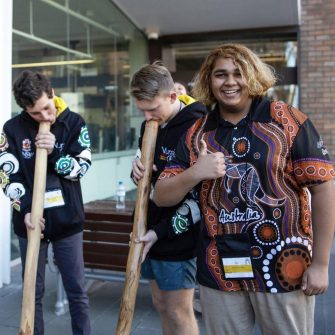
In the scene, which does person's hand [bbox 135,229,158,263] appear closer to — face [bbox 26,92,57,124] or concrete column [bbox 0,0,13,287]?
face [bbox 26,92,57,124]

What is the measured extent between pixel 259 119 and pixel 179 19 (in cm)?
702

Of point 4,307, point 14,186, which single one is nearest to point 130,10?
point 4,307

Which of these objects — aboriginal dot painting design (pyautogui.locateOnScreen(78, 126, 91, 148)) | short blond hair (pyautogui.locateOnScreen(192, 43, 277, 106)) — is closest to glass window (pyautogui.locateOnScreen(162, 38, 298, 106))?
aboriginal dot painting design (pyautogui.locateOnScreen(78, 126, 91, 148))

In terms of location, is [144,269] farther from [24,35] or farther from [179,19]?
[179,19]

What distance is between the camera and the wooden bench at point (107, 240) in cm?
398

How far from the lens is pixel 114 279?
4.11m

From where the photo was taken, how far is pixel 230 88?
74.0 inches

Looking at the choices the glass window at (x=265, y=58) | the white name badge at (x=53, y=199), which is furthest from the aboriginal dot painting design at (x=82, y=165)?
the glass window at (x=265, y=58)

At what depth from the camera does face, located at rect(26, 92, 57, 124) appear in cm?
259

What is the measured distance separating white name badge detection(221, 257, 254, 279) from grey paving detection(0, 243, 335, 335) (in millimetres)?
1884

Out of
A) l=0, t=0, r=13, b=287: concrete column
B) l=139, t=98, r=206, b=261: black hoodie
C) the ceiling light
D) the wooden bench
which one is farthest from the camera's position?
the ceiling light

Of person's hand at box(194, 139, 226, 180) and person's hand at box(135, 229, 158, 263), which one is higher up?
person's hand at box(194, 139, 226, 180)

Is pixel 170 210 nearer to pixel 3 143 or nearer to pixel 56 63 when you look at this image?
pixel 3 143

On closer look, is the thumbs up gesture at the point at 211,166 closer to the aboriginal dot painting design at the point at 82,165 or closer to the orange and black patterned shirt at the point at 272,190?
the orange and black patterned shirt at the point at 272,190
